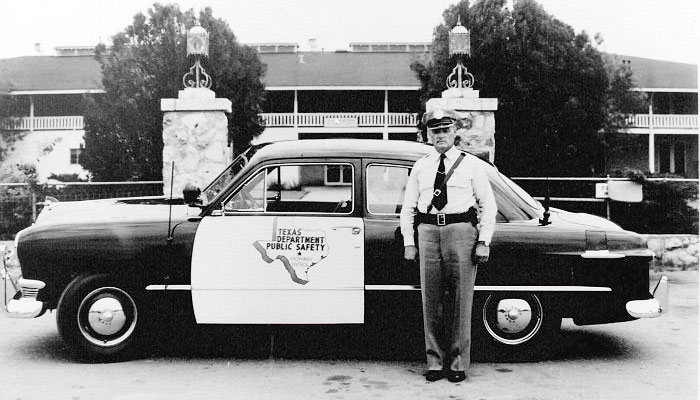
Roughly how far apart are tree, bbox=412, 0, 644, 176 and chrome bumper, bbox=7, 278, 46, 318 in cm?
2256

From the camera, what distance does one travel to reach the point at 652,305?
5.27 meters

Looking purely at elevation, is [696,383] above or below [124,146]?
below

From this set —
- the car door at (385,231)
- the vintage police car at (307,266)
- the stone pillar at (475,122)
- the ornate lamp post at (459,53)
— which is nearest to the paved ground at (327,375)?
the vintage police car at (307,266)

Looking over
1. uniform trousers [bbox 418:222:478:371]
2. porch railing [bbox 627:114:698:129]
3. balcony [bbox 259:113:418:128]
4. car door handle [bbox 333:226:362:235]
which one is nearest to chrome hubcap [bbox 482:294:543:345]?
uniform trousers [bbox 418:222:478:371]

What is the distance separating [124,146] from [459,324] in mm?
24765

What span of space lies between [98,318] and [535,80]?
25.0 metres

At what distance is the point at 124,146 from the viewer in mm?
27375

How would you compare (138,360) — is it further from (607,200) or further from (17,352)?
(607,200)

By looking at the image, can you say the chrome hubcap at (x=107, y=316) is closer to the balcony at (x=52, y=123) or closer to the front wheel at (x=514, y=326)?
the front wheel at (x=514, y=326)

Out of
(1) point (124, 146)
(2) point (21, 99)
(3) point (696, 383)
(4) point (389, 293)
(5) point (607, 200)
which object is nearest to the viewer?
(3) point (696, 383)

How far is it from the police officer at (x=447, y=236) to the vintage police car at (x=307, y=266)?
0.36 m

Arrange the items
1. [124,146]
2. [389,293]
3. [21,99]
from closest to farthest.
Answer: [389,293] < [124,146] < [21,99]

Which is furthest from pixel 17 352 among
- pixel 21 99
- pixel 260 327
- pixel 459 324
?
pixel 21 99

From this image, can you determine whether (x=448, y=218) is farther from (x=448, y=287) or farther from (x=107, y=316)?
(x=107, y=316)
